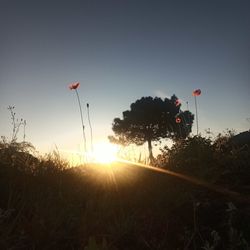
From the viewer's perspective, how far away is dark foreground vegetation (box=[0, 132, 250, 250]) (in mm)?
4070

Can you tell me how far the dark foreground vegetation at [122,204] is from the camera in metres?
4.07

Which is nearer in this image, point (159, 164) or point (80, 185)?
point (80, 185)

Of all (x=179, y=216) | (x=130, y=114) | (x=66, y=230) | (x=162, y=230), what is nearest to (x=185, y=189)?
(x=179, y=216)

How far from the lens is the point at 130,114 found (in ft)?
202

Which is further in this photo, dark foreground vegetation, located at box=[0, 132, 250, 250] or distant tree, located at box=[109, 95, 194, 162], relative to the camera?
distant tree, located at box=[109, 95, 194, 162]

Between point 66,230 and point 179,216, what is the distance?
131 cm

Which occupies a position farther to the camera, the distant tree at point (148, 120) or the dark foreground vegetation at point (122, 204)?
the distant tree at point (148, 120)

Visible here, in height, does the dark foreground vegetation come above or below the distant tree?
below

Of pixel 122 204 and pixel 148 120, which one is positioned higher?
pixel 148 120

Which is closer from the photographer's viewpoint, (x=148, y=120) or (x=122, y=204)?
(x=122, y=204)

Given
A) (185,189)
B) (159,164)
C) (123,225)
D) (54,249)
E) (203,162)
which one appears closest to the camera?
(54,249)

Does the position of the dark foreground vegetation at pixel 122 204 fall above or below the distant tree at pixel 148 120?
below

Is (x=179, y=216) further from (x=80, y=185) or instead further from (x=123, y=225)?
(x=80, y=185)

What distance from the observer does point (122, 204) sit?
5.18 m
